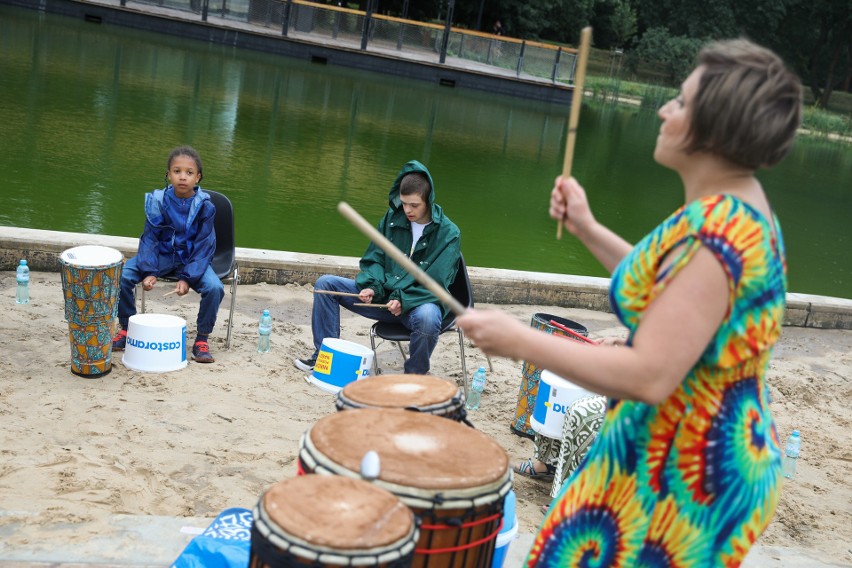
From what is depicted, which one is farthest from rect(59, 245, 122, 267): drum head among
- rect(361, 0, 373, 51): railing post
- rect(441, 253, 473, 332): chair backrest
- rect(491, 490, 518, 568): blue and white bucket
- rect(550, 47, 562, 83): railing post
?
rect(550, 47, 562, 83): railing post

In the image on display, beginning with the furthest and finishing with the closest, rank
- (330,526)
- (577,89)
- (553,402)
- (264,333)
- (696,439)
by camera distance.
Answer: (264,333), (553,402), (577,89), (330,526), (696,439)

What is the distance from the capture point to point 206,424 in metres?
4.64

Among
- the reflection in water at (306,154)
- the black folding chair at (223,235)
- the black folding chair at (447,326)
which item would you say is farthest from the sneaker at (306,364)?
the reflection in water at (306,154)

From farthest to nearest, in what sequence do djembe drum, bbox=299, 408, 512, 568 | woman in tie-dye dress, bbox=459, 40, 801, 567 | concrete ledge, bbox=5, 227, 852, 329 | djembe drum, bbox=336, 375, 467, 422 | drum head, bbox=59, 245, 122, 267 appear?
concrete ledge, bbox=5, 227, 852, 329 < drum head, bbox=59, 245, 122, 267 < djembe drum, bbox=336, 375, 467, 422 < djembe drum, bbox=299, 408, 512, 568 < woman in tie-dye dress, bbox=459, 40, 801, 567

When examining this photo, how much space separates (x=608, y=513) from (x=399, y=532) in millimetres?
445

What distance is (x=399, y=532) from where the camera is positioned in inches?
79.9

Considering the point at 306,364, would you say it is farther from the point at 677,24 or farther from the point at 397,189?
the point at 677,24

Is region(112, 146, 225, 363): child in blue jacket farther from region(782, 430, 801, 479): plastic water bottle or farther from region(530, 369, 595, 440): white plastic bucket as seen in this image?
region(782, 430, 801, 479): plastic water bottle

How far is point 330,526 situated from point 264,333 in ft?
12.6

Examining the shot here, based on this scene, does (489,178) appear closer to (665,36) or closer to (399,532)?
(399,532)

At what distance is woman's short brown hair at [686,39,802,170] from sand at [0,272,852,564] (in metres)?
2.58

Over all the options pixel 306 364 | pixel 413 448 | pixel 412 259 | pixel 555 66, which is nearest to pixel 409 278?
pixel 412 259

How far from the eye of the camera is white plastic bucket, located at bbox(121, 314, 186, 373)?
5188 mm

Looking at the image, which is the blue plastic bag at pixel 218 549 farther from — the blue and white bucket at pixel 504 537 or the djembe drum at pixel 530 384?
the djembe drum at pixel 530 384
